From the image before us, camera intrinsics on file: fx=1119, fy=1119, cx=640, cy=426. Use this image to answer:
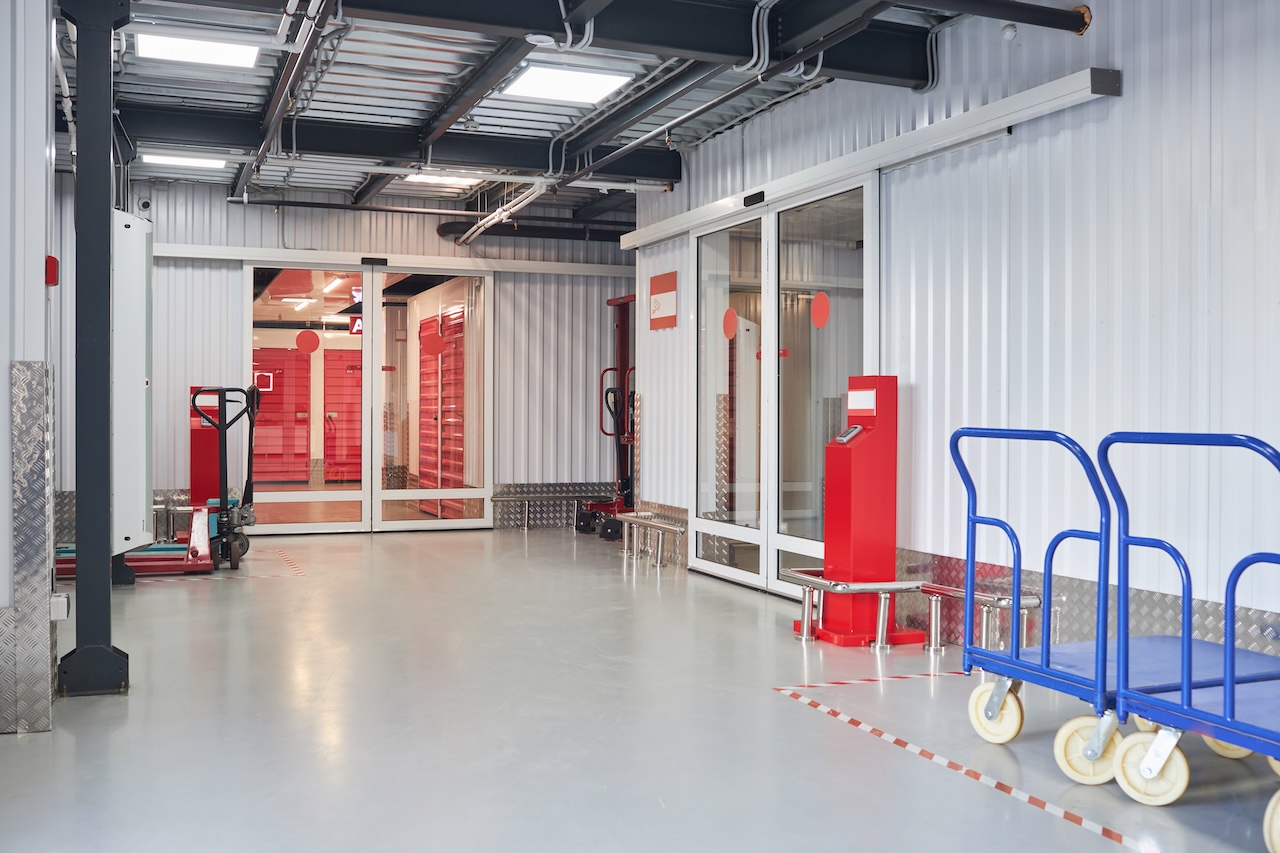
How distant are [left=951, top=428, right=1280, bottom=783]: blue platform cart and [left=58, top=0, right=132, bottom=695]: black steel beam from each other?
4022 millimetres

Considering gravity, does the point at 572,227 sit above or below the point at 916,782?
above

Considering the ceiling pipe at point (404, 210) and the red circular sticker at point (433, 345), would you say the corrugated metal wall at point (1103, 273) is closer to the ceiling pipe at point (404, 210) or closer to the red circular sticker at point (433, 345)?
the ceiling pipe at point (404, 210)

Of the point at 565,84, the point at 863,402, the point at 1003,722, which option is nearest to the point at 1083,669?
the point at 1003,722

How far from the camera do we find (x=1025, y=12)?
560 cm

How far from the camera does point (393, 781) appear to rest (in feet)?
13.8

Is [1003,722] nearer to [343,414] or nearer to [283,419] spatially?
[343,414]

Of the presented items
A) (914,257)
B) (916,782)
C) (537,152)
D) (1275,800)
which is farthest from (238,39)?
(1275,800)

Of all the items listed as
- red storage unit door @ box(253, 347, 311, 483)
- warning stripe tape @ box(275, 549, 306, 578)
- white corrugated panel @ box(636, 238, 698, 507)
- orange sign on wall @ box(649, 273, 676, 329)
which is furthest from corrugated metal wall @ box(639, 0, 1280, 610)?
Answer: red storage unit door @ box(253, 347, 311, 483)

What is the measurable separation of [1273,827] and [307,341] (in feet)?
35.8

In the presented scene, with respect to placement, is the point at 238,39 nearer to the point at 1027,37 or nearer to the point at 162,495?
the point at 1027,37

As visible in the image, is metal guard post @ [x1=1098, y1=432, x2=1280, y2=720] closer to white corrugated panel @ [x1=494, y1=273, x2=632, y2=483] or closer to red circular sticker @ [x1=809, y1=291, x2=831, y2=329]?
red circular sticker @ [x1=809, y1=291, x2=831, y2=329]

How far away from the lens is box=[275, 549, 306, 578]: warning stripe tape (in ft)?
31.4

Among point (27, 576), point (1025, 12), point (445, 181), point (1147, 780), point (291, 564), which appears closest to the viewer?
point (1147, 780)

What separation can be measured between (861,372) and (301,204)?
6941 mm
